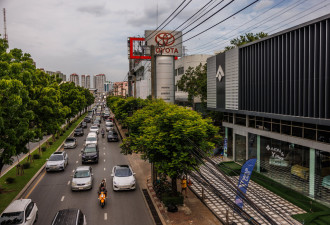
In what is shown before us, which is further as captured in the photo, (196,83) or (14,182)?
(196,83)

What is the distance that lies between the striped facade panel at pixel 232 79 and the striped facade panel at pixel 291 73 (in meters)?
1.21

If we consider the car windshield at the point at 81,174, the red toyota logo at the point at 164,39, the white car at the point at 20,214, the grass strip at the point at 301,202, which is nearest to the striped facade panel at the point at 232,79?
the grass strip at the point at 301,202

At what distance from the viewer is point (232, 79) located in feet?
82.0

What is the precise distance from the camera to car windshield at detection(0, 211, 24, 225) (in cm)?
1253

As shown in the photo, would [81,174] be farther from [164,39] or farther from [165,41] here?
[164,39]

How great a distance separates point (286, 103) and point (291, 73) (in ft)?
6.23

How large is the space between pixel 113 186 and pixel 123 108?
28.1 meters

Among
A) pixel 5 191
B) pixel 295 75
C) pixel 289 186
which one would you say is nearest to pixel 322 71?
pixel 295 75

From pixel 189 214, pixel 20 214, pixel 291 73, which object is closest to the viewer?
pixel 20 214

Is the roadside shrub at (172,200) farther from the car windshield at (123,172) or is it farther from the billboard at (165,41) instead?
the billboard at (165,41)

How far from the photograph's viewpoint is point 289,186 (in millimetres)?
18094

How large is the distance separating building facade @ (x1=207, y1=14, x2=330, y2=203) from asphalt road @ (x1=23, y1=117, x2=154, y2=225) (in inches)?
383

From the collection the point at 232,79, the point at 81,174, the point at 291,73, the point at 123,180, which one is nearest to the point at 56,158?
the point at 81,174

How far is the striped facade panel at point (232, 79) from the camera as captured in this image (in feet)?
79.8
